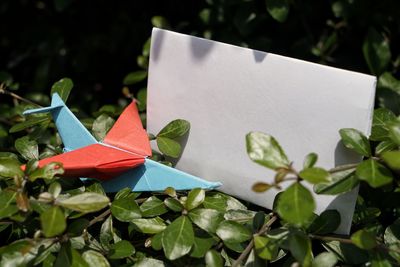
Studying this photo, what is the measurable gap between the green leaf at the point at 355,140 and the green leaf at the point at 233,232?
0.17 meters

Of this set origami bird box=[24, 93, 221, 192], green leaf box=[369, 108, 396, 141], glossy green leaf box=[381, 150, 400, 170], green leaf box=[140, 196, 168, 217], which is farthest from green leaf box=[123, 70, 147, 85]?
glossy green leaf box=[381, 150, 400, 170]

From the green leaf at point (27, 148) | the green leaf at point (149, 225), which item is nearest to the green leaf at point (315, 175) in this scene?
the green leaf at point (149, 225)

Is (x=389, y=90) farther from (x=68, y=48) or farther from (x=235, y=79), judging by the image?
(x=68, y=48)

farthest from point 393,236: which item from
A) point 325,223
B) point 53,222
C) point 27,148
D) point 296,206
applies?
point 27,148

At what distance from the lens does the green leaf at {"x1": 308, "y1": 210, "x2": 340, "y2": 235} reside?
2.31ft

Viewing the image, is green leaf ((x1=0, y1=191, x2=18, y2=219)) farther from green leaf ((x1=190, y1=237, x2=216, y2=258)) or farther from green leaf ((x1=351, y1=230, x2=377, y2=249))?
green leaf ((x1=351, y1=230, x2=377, y2=249))

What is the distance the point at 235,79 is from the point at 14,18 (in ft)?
4.55

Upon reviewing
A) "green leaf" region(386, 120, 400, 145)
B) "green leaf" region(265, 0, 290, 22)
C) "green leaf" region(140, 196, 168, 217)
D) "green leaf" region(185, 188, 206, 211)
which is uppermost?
"green leaf" region(265, 0, 290, 22)

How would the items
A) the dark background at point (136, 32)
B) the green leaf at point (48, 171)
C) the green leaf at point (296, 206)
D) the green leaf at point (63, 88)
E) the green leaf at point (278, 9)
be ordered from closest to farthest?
the green leaf at point (296, 206), the green leaf at point (48, 171), the green leaf at point (63, 88), the green leaf at point (278, 9), the dark background at point (136, 32)

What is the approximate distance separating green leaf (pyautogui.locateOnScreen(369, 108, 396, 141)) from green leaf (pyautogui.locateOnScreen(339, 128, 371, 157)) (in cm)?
10

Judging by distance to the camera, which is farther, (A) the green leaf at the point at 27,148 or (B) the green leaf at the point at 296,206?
(A) the green leaf at the point at 27,148

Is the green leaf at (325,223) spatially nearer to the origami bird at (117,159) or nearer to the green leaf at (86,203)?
the origami bird at (117,159)

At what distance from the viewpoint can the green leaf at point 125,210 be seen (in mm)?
730

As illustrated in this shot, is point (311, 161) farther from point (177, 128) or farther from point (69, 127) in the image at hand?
point (69, 127)
